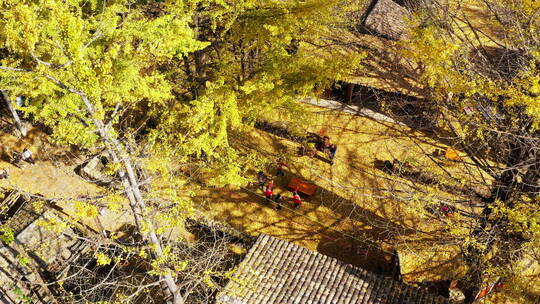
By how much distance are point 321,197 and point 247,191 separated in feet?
8.92

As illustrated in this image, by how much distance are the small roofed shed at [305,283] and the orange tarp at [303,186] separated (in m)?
3.18

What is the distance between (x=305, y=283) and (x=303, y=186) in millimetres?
4448

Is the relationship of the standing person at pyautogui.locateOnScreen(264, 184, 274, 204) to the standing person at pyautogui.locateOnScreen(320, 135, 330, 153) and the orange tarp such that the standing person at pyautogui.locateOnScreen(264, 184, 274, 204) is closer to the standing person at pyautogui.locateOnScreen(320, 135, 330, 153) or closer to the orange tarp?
the orange tarp

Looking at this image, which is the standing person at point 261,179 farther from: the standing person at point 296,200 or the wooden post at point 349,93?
the wooden post at point 349,93

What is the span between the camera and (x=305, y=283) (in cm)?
1121

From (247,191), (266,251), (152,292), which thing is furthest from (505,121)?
(152,292)

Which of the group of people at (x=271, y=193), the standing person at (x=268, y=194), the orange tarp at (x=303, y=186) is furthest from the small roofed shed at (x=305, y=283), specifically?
the orange tarp at (x=303, y=186)

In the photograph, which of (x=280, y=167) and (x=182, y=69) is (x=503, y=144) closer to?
(x=280, y=167)

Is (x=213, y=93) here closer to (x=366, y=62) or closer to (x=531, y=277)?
(x=366, y=62)

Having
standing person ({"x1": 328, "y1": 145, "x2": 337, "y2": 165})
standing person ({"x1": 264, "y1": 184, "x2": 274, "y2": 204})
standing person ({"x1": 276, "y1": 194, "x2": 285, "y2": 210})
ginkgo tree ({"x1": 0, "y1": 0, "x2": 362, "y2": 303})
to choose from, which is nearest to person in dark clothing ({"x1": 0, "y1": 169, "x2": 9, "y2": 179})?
ginkgo tree ({"x1": 0, "y1": 0, "x2": 362, "y2": 303})

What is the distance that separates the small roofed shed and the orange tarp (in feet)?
10.4

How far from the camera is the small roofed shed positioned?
1083 cm

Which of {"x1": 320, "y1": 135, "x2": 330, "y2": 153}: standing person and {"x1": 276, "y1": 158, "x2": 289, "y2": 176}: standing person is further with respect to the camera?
{"x1": 320, "y1": 135, "x2": 330, "y2": 153}: standing person

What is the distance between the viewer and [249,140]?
55.7ft
